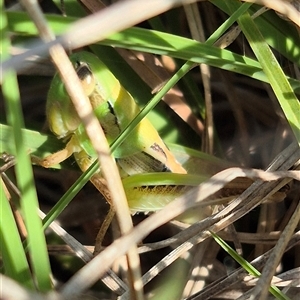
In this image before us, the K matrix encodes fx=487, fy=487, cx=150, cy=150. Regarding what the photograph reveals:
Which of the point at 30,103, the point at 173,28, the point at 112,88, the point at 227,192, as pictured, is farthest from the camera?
the point at 30,103

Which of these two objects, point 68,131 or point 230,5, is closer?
point 230,5

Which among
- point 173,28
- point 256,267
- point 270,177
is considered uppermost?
point 173,28

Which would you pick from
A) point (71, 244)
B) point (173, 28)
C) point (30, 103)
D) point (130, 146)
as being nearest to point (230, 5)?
point (173, 28)

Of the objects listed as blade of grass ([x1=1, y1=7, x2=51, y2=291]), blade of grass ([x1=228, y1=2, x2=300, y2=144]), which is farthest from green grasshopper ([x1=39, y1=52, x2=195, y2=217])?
blade of grass ([x1=1, y1=7, x2=51, y2=291])

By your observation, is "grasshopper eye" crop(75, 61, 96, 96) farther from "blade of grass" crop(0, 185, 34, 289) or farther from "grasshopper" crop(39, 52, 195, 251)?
"blade of grass" crop(0, 185, 34, 289)

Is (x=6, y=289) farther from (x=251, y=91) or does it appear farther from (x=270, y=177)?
(x=251, y=91)

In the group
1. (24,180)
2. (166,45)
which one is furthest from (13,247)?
(166,45)
